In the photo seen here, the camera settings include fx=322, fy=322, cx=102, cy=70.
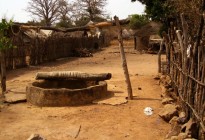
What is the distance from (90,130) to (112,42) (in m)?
32.9

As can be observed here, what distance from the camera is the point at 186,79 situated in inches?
246

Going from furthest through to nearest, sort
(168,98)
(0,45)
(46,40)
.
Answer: (46,40) < (0,45) < (168,98)

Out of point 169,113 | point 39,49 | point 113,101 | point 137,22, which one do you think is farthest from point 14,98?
point 137,22

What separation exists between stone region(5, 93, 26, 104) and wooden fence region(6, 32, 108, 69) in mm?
3992

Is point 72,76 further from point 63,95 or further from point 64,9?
point 64,9

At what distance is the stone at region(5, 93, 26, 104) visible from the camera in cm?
859

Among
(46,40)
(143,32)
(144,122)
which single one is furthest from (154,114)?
(143,32)

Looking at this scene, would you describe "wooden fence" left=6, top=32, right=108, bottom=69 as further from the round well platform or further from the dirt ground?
the dirt ground

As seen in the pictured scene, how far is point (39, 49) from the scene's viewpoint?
17969mm

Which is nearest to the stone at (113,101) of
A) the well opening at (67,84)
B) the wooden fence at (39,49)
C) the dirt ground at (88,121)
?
the dirt ground at (88,121)

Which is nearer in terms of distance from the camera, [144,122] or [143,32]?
[144,122]

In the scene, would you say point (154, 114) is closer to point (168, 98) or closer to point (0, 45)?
point (168, 98)

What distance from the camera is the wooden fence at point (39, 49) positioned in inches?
620

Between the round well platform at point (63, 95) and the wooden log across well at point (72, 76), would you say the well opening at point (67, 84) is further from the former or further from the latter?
the round well platform at point (63, 95)
